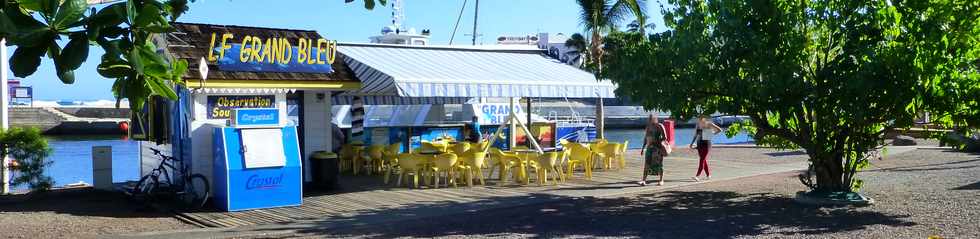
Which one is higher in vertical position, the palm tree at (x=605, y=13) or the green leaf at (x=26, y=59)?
the palm tree at (x=605, y=13)

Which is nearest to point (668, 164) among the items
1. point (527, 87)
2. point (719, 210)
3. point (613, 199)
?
point (527, 87)

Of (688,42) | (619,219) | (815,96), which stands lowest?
(619,219)

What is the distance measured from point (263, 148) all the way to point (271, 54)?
5.84ft

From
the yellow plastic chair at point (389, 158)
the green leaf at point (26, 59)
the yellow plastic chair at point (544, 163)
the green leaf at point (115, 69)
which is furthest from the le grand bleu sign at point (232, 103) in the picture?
the green leaf at point (26, 59)

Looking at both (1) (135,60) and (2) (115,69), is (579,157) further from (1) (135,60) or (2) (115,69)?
(1) (135,60)

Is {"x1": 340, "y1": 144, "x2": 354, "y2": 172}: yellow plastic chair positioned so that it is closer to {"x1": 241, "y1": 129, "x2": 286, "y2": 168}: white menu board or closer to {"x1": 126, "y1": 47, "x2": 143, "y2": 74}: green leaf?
{"x1": 241, "y1": 129, "x2": 286, "y2": 168}: white menu board

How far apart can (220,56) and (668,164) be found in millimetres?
9992

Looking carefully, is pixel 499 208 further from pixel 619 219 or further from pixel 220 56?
pixel 220 56

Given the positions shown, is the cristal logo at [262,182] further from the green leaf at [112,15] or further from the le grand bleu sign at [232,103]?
the green leaf at [112,15]

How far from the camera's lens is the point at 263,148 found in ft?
36.6

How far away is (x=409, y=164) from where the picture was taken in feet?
44.7

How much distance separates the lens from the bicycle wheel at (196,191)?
36.5 feet

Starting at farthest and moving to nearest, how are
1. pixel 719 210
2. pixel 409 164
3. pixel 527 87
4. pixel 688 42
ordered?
pixel 527 87 < pixel 409 164 < pixel 719 210 < pixel 688 42

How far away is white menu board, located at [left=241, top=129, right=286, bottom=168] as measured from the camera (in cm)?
1102
